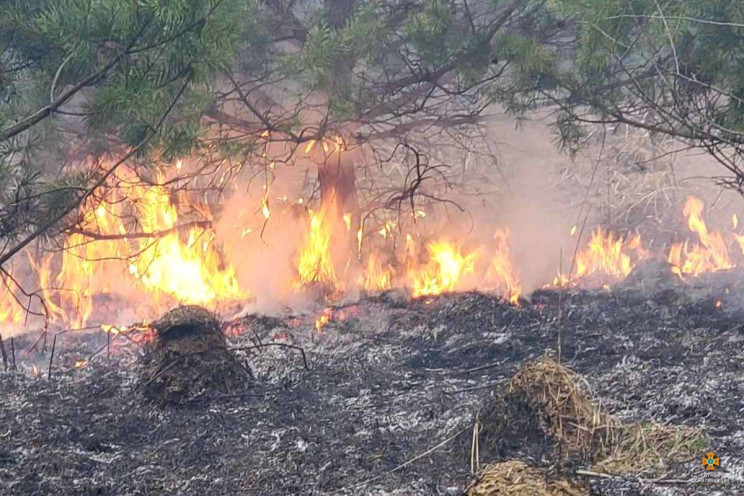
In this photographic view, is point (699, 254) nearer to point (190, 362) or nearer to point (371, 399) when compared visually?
point (371, 399)

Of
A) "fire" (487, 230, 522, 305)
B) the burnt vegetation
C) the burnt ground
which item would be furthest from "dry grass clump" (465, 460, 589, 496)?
"fire" (487, 230, 522, 305)

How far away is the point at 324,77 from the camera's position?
7.33 meters

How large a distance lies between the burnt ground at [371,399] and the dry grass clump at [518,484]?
198mm

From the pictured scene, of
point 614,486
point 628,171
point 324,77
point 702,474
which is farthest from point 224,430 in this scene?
point 628,171

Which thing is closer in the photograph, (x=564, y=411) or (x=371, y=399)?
(x=564, y=411)

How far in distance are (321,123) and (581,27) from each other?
2.54 m

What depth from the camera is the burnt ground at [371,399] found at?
433cm

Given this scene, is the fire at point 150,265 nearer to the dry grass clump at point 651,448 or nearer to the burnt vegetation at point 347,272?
the burnt vegetation at point 347,272

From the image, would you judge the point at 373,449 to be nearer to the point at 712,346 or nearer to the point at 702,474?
the point at 702,474

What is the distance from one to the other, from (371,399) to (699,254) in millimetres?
5523

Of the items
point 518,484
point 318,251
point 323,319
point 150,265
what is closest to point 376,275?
point 318,251

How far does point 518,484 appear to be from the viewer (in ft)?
11.6
